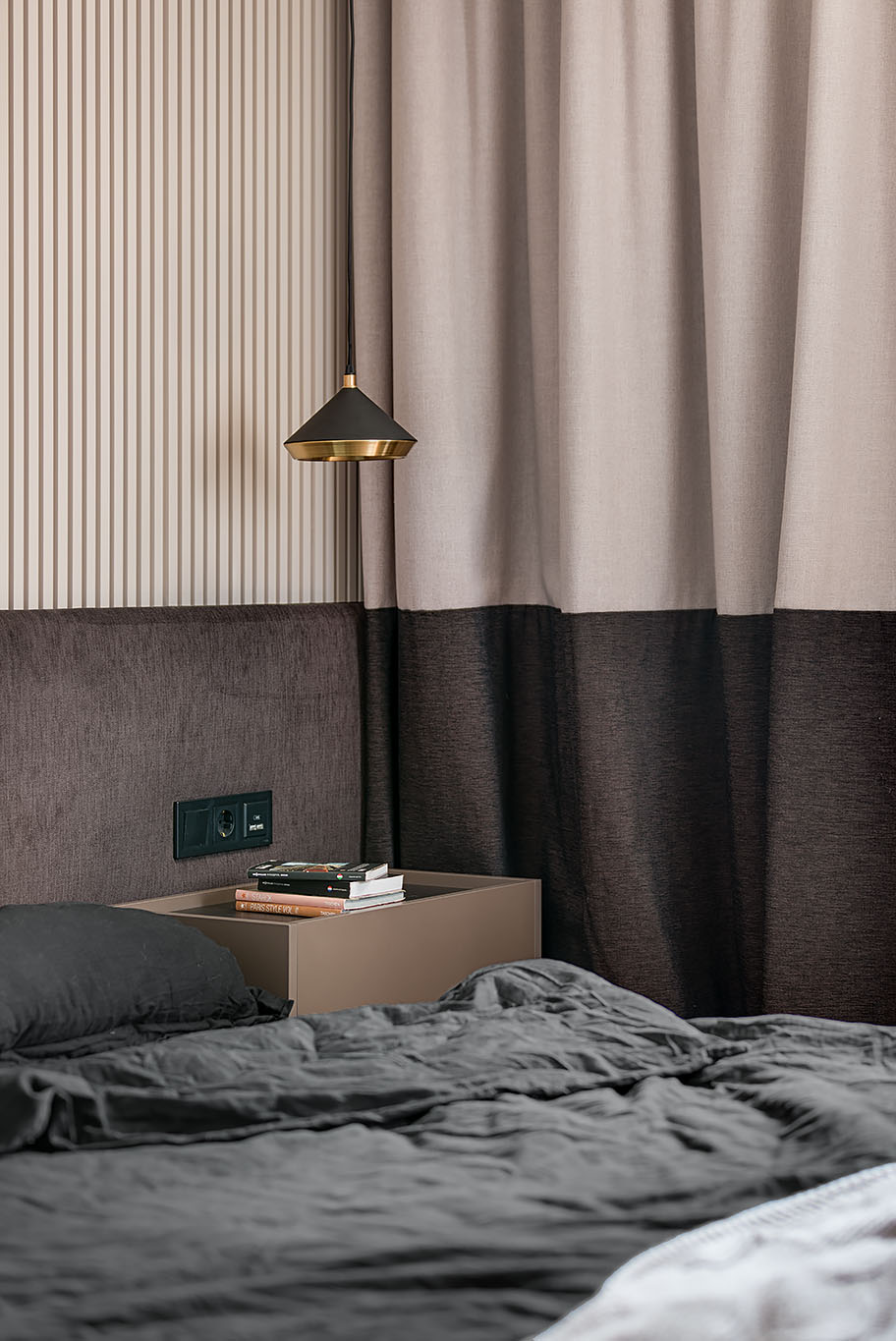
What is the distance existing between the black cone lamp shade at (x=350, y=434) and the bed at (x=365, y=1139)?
908 millimetres

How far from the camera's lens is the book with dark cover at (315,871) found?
271 centimetres

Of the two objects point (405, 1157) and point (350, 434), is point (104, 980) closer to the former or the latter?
point (405, 1157)

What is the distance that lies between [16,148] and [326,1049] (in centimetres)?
156

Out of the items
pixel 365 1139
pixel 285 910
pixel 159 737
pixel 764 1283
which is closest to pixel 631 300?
pixel 159 737

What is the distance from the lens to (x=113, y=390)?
107 inches

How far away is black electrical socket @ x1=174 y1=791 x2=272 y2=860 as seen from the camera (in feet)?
9.01

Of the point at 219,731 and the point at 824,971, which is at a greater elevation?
the point at 219,731

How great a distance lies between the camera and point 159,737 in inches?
106

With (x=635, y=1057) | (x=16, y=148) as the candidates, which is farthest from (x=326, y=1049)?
(x=16, y=148)

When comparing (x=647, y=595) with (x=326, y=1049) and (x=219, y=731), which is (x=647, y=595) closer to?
(x=219, y=731)

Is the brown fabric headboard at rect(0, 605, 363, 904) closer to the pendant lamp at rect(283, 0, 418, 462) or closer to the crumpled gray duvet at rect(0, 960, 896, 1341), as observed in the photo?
the pendant lamp at rect(283, 0, 418, 462)

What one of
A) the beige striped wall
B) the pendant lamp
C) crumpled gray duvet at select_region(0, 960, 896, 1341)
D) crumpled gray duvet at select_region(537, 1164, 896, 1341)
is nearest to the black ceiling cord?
the beige striped wall

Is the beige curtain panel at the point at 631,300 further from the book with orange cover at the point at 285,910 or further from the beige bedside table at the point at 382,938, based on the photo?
the book with orange cover at the point at 285,910

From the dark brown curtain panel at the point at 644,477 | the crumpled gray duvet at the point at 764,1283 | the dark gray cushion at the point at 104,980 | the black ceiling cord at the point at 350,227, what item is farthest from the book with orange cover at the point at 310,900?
the crumpled gray duvet at the point at 764,1283
